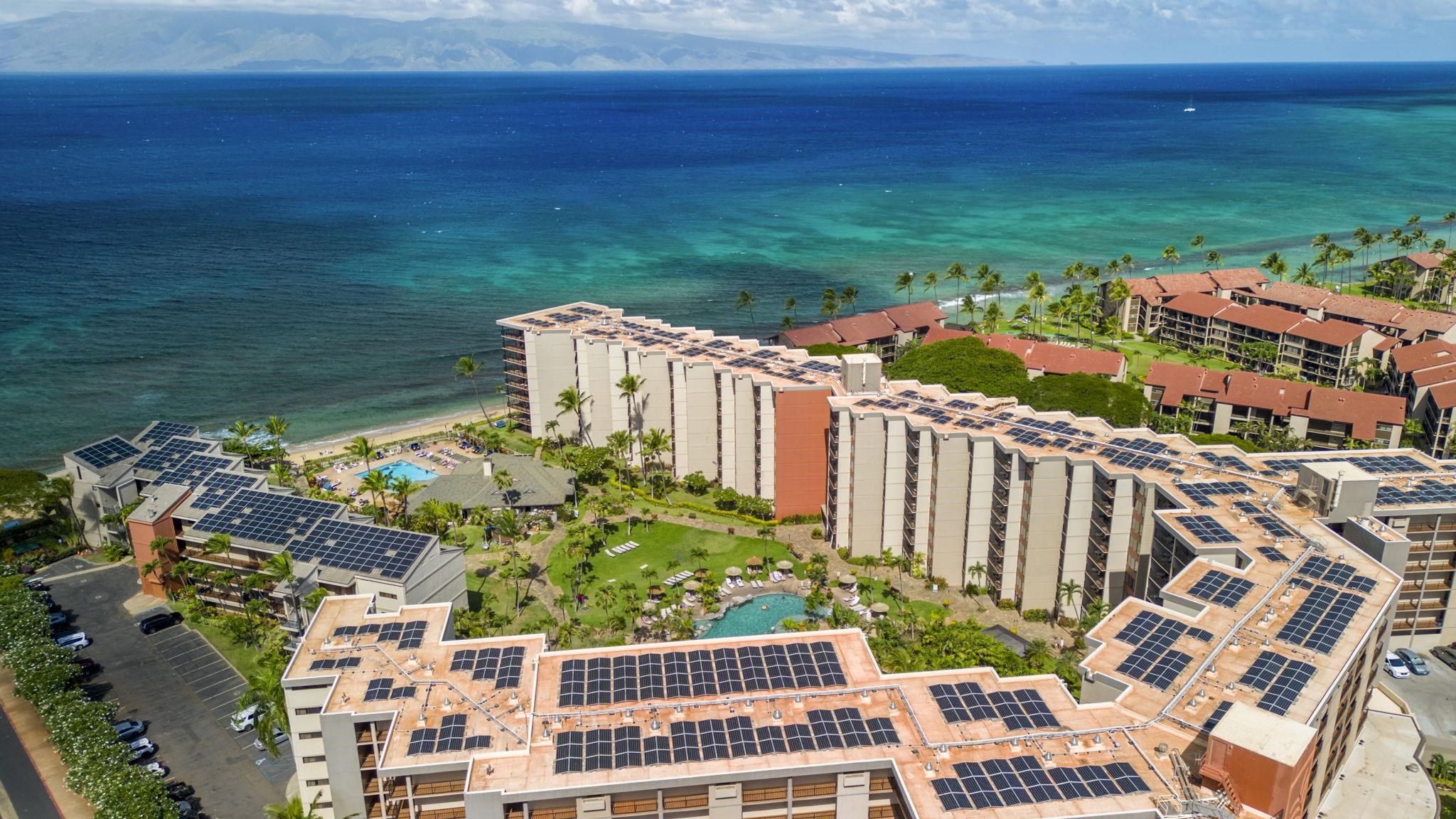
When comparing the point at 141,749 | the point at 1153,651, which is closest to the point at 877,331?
the point at 1153,651

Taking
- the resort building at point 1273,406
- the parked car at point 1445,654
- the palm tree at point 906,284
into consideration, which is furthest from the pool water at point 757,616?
the palm tree at point 906,284

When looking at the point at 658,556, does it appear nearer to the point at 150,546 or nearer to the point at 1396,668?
the point at 150,546

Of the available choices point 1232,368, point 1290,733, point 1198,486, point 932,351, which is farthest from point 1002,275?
point 1290,733

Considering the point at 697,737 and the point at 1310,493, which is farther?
the point at 1310,493

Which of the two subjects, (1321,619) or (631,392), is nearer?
(1321,619)

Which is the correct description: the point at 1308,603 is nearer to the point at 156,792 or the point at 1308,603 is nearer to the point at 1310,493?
the point at 1310,493

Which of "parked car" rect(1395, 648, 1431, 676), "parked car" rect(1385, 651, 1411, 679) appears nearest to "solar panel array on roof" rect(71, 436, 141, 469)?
"parked car" rect(1385, 651, 1411, 679)

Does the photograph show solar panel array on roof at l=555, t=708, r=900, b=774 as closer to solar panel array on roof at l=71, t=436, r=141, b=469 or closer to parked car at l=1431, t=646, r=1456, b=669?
parked car at l=1431, t=646, r=1456, b=669
